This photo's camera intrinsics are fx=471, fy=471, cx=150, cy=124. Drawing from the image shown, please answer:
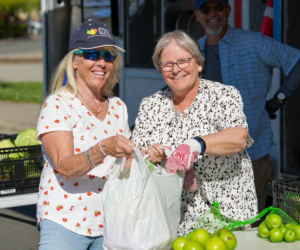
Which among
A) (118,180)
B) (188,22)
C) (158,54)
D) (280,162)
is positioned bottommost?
(280,162)

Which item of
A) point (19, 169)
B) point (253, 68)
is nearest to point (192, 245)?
point (19, 169)

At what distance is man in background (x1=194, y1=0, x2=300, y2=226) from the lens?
11.0 ft

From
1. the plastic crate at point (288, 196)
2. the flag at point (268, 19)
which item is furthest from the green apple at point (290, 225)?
the flag at point (268, 19)

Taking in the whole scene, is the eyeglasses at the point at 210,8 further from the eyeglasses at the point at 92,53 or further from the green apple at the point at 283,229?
the green apple at the point at 283,229

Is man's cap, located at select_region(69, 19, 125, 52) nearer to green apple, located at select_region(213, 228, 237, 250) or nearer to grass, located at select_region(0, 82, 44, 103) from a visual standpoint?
green apple, located at select_region(213, 228, 237, 250)

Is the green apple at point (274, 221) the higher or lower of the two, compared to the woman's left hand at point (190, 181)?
lower

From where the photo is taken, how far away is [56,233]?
7.29ft

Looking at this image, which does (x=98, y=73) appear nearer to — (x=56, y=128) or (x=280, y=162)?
(x=56, y=128)

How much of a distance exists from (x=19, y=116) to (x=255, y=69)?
8.71m

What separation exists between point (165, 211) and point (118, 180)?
0.25 metres

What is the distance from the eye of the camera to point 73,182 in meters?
2.29

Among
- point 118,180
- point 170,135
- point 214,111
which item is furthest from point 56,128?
point 214,111

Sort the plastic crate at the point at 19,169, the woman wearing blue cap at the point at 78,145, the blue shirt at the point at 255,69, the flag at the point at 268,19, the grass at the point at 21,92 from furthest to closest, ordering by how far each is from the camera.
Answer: the grass at the point at 21,92 < the flag at the point at 268,19 < the blue shirt at the point at 255,69 < the plastic crate at the point at 19,169 < the woman wearing blue cap at the point at 78,145

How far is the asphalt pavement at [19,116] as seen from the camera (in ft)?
15.6
